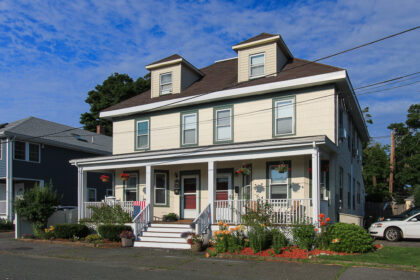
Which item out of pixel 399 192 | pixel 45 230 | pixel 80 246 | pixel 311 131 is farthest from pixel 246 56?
pixel 399 192

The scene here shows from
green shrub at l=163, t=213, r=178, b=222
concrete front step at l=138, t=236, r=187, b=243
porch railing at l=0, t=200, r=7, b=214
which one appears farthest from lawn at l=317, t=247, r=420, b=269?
porch railing at l=0, t=200, r=7, b=214

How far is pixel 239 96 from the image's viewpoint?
16016 millimetres

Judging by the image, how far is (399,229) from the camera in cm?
→ 1442

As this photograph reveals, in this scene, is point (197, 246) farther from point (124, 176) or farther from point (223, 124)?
point (124, 176)

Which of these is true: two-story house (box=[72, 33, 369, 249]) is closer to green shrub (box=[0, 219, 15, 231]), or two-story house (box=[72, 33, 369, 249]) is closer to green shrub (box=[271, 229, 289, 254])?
green shrub (box=[271, 229, 289, 254])

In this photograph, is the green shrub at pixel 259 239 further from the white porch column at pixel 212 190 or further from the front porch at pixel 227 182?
the white porch column at pixel 212 190

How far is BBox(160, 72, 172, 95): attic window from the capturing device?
61.5ft

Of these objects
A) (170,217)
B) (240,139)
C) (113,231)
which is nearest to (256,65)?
(240,139)

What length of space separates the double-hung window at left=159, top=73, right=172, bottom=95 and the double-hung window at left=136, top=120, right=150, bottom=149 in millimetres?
1669

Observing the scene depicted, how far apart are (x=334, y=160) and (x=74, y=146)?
61.7ft

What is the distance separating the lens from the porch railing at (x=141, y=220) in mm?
14750

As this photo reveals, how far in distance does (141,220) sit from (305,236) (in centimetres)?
649

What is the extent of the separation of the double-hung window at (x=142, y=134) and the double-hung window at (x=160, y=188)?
5.20ft

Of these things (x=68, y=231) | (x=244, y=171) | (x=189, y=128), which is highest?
(x=189, y=128)
